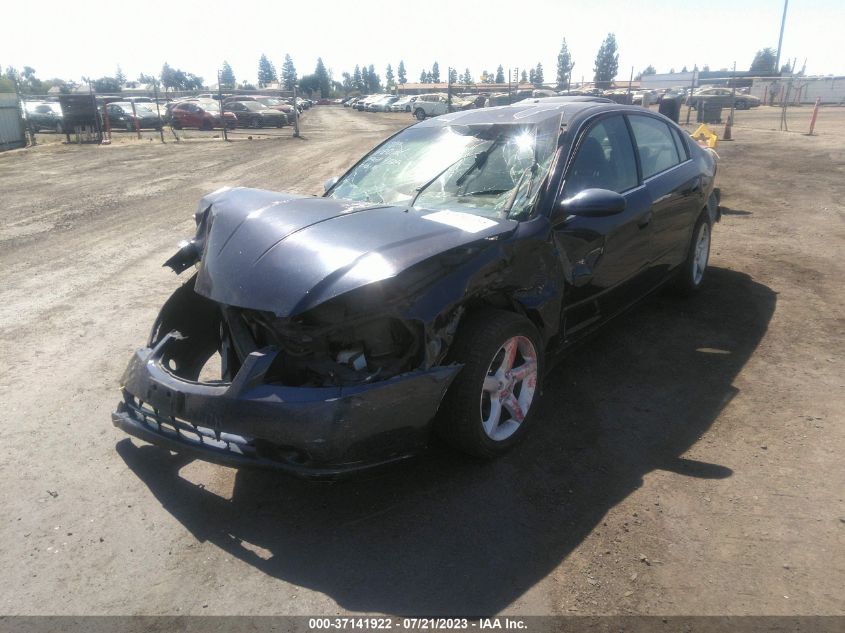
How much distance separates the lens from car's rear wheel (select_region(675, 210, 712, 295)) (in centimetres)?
533

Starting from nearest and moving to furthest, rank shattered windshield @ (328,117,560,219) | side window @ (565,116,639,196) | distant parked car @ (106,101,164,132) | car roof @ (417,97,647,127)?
shattered windshield @ (328,117,560,219) < side window @ (565,116,639,196) < car roof @ (417,97,647,127) < distant parked car @ (106,101,164,132)

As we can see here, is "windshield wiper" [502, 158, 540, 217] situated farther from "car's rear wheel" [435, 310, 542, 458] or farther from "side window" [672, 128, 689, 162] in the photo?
"side window" [672, 128, 689, 162]

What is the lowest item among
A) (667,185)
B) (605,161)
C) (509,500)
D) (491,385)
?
(509,500)

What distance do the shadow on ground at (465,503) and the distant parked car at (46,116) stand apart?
27.0 m

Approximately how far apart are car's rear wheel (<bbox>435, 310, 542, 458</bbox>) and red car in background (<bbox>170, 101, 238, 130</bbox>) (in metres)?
28.6

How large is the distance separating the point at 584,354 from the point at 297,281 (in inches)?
101

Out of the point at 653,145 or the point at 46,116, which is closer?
the point at 653,145

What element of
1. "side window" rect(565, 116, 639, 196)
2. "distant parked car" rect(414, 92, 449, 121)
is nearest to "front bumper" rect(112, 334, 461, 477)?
"side window" rect(565, 116, 639, 196)

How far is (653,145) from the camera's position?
4.78 metres

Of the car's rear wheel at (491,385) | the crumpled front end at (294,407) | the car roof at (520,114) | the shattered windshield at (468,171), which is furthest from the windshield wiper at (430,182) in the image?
the crumpled front end at (294,407)

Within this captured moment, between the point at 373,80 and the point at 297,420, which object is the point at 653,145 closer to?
the point at 297,420

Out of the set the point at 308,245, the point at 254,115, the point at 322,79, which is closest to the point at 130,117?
the point at 254,115

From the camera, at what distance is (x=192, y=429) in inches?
109

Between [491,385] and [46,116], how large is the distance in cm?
2863
